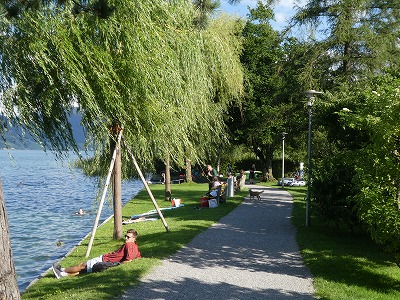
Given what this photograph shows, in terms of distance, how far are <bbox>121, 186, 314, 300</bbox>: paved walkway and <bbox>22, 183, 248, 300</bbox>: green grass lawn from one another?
31cm

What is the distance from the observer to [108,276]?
29.8ft

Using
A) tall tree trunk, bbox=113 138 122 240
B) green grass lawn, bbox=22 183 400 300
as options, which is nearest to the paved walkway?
green grass lawn, bbox=22 183 400 300

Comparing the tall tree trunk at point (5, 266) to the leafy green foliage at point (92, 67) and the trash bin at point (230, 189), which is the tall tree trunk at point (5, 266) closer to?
the leafy green foliage at point (92, 67)

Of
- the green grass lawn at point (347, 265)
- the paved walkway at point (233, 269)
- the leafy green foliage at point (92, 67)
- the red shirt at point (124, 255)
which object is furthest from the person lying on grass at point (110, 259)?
the green grass lawn at point (347, 265)

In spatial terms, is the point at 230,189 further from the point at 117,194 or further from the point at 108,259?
the point at 108,259

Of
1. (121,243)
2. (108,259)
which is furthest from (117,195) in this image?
(108,259)

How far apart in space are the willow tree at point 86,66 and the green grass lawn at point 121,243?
2372 millimetres

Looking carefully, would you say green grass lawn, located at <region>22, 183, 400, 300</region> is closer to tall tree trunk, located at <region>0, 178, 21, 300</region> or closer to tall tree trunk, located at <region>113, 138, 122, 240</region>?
tall tree trunk, located at <region>113, 138, 122, 240</region>

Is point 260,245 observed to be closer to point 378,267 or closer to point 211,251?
point 211,251

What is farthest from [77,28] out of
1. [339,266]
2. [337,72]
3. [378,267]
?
[337,72]

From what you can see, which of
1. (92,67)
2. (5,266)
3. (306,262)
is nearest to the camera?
(5,266)

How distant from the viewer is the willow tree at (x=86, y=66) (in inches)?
301

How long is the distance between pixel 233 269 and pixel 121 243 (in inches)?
181

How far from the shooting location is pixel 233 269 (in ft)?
32.0
